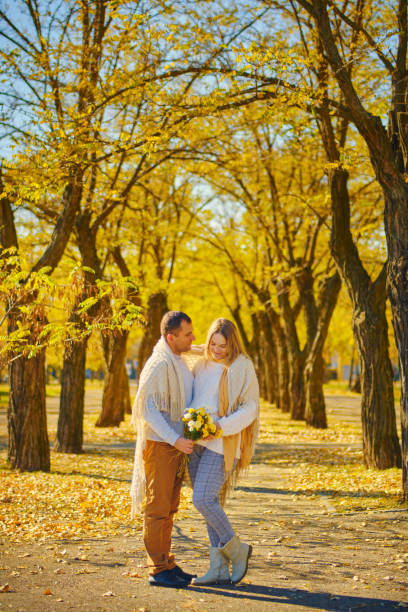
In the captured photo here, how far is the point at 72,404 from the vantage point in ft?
44.8

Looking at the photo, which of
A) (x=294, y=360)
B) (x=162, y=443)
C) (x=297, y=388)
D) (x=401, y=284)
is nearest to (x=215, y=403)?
(x=162, y=443)

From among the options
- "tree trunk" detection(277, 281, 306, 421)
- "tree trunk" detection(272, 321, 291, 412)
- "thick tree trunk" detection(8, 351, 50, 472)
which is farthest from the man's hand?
"tree trunk" detection(272, 321, 291, 412)

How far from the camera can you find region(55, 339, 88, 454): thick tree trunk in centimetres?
1351

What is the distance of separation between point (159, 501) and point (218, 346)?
1.29 meters

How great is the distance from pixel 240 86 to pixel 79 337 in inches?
180

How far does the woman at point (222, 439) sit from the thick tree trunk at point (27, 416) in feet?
20.2

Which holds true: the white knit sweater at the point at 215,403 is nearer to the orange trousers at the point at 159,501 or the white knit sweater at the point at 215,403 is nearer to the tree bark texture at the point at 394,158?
the orange trousers at the point at 159,501

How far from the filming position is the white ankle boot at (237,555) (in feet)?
16.0

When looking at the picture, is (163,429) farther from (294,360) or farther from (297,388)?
(297,388)

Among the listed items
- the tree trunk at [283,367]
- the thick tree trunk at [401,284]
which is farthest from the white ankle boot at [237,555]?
the tree trunk at [283,367]

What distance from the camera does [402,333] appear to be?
777 cm

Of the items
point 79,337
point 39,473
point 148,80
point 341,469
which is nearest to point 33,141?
point 148,80

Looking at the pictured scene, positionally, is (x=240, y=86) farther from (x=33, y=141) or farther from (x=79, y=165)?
(x=33, y=141)

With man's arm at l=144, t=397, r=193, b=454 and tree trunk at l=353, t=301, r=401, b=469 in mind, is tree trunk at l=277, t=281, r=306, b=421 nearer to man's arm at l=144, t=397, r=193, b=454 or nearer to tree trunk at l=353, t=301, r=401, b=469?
tree trunk at l=353, t=301, r=401, b=469
